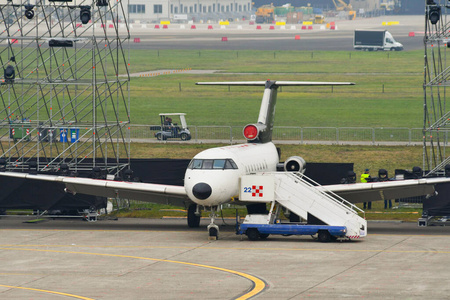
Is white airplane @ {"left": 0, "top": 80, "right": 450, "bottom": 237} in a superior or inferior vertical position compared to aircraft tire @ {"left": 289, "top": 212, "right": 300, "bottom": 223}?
superior

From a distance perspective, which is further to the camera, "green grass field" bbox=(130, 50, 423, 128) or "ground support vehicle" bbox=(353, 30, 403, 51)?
"ground support vehicle" bbox=(353, 30, 403, 51)

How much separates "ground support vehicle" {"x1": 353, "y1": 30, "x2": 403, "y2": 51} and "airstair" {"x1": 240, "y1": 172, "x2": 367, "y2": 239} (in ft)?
419

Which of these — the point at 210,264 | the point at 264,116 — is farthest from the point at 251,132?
the point at 210,264

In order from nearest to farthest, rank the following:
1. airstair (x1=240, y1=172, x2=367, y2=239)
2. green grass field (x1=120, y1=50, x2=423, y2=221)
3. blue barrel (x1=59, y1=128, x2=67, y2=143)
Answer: airstair (x1=240, y1=172, x2=367, y2=239) < blue barrel (x1=59, y1=128, x2=67, y2=143) < green grass field (x1=120, y1=50, x2=423, y2=221)

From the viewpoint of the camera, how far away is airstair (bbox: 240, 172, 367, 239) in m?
39.7

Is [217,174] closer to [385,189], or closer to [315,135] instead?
[385,189]

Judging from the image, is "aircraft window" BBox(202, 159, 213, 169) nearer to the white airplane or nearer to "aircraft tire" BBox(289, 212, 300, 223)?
the white airplane

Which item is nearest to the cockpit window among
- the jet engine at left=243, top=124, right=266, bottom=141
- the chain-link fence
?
the jet engine at left=243, top=124, right=266, bottom=141

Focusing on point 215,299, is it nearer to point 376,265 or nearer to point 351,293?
point 351,293

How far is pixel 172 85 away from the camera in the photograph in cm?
11400

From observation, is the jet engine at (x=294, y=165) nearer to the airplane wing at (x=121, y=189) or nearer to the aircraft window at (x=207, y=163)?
the airplane wing at (x=121, y=189)

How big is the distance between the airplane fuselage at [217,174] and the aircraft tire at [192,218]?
3.35 metres

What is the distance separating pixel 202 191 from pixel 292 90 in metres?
74.7

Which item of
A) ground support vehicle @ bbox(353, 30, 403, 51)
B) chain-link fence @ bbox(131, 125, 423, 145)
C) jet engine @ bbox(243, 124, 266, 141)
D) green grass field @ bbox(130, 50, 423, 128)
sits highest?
ground support vehicle @ bbox(353, 30, 403, 51)
